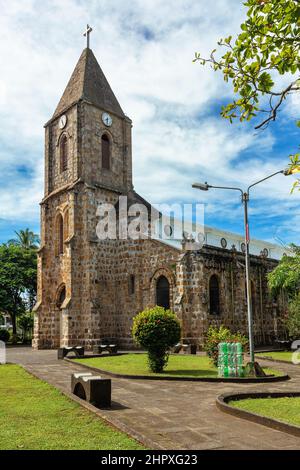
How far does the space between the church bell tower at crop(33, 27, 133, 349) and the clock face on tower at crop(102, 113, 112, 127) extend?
68 mm

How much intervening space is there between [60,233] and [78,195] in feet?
11.0

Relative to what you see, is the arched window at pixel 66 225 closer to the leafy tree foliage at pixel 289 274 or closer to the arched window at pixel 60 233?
the arched window at pixel 60 233

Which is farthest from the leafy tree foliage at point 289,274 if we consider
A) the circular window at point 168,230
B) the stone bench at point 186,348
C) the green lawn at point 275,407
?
the green lawn at point 275,407

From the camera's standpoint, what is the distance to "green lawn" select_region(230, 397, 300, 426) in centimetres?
774

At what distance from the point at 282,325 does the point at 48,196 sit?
17676mm

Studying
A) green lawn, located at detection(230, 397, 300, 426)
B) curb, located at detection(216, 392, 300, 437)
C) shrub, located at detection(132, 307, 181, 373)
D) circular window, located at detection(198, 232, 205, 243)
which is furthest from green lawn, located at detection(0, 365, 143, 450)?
circular window, located at detection(198, 232, 205, 243)

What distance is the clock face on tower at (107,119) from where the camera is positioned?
101ft

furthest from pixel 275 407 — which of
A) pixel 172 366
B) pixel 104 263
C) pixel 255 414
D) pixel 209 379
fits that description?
pixel 104 263

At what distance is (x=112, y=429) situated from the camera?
7.02 metres

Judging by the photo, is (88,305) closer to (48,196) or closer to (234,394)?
(48,196)

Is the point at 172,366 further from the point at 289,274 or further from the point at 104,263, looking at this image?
the point at 104,263

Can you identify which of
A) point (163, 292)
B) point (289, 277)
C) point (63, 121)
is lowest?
point (163, 292)

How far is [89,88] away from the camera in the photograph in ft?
102

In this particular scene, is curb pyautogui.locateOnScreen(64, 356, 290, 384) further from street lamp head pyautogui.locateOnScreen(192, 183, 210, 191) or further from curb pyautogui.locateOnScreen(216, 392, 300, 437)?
street lamp head pyautogui.locateOnScreen(192, 183, 210, 191)
